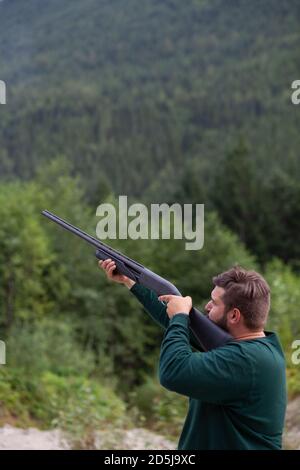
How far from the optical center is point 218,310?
9.11 ft

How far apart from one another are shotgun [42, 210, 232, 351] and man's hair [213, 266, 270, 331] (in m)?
0.09

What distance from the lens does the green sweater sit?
255 centimetres

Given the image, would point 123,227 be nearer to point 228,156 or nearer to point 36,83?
point 228,156

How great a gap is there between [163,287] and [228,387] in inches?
21.2

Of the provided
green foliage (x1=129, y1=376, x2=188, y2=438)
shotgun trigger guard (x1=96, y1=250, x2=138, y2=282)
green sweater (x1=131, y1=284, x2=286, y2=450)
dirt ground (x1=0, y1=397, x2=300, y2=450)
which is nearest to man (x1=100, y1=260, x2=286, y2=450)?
green sweater (x1=131, y1=284, x2=286, y2=450)

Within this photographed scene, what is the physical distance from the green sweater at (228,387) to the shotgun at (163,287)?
0.08 meters

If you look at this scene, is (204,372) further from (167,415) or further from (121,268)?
(167,415)

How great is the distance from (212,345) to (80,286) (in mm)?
30606

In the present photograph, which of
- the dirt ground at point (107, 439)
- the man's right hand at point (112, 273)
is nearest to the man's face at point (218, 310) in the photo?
the man's right hand at point (112, 273)

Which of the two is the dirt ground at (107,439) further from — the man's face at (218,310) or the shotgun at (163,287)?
the man's face at (218,310)

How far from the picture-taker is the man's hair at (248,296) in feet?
8.73

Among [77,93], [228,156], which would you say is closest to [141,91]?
[77,93]

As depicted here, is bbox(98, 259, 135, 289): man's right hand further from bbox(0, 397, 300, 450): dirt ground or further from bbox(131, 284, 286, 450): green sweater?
bbox(0, 397, 300, 450): dirt ground

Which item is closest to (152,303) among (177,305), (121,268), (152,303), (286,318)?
(152,303)
